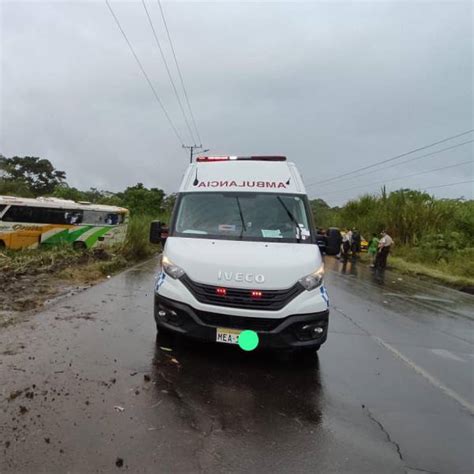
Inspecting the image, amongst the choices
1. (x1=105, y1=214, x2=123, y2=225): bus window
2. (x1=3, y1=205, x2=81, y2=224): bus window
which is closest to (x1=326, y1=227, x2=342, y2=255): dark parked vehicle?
(x1=3, y1=205, x2=81, y2=224): bus window

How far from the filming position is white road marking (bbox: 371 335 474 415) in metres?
4.46

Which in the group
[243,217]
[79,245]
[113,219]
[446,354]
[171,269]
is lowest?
[79,245]

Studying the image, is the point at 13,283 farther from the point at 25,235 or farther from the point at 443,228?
the point at 443,228

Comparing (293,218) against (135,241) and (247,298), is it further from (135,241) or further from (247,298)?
(135,241)

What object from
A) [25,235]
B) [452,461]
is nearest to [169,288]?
[452,461]

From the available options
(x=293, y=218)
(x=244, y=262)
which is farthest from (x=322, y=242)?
(x=244, y=262)

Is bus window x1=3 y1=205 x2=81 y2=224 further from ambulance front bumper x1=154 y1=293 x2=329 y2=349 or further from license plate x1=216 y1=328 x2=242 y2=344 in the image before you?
license plate x1=216 y1=328 x2=242 y2=344

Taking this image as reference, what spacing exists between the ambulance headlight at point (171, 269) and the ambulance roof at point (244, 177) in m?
1.40

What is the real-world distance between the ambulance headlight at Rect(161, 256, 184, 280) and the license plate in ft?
2.54

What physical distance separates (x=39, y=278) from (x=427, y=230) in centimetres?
2234

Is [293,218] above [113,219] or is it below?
above

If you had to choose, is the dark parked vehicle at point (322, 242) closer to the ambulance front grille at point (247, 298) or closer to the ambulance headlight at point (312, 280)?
the ambulance headlight at point (312, 280)

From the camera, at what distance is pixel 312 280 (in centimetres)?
470

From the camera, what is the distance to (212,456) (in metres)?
3.02
